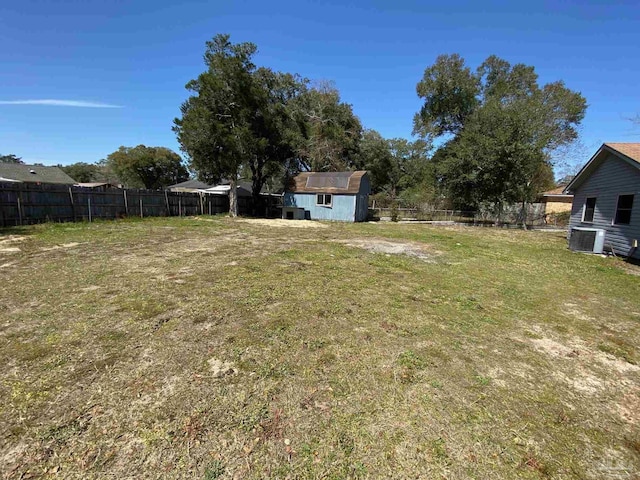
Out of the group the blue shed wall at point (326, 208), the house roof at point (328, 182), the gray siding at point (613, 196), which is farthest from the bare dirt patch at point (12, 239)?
the gray siding at point (613, 196)

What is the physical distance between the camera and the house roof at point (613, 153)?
8.83 meters

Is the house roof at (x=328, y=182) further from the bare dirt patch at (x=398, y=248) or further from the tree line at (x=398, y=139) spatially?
the bare dirt patch at (x=398, y=248)

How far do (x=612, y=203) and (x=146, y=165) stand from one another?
4888cm

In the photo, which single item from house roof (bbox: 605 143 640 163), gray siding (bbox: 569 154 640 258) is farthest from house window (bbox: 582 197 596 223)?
house roof (bbox: 605 143 640 163)

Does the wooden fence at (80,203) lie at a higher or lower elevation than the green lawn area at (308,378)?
higher

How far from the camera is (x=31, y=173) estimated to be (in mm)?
25312

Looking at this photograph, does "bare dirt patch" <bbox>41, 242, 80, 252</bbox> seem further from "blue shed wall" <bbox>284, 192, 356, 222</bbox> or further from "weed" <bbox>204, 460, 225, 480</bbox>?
"blue shed wall" <bbox>284, 192, 356, 222</bbox>

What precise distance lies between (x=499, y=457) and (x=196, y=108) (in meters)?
20.3

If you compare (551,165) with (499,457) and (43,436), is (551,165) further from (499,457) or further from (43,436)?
(43,436)

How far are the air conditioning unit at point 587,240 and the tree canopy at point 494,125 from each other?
9994 mm

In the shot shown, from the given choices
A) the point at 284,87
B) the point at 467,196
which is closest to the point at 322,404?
the point at 467,196

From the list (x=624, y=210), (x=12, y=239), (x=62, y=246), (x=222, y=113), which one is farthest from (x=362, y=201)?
(x=12, y=239)

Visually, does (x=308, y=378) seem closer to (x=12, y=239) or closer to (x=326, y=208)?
(x=12, y=239)

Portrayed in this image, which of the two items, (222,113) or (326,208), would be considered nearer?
(222,113)
